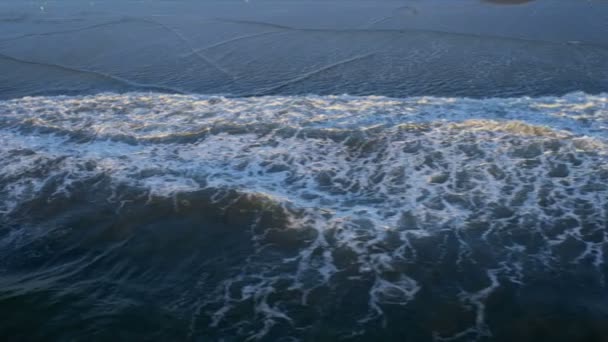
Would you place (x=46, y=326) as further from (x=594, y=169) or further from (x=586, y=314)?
(x=594, y=169)

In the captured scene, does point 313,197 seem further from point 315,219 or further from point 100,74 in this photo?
point 100,74

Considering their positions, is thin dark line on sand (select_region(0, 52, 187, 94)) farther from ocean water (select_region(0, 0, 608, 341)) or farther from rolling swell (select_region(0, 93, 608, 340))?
rolling swell (select_region(0, 93, 608, 340))

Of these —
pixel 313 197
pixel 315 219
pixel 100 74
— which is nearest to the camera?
pixel 315 219

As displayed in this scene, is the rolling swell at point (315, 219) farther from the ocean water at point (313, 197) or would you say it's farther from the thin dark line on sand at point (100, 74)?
the thin dark line on sand at point (100, 74)

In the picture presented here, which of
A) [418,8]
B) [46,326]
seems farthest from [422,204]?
[418,8]

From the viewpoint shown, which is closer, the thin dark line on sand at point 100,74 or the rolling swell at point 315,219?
the rolling swell at point 315,219

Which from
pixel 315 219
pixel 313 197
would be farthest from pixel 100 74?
pixel 315 219

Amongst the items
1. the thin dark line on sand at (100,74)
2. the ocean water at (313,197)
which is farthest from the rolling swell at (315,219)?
the thin dark line on sand at (100,74)

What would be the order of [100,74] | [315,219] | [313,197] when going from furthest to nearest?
[100,74], [313,197], [315,219]
